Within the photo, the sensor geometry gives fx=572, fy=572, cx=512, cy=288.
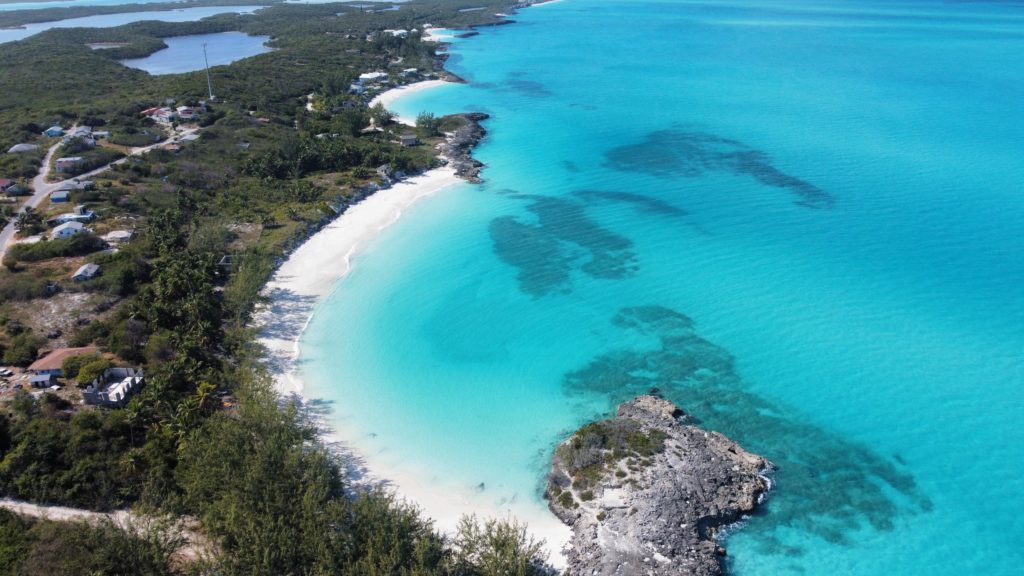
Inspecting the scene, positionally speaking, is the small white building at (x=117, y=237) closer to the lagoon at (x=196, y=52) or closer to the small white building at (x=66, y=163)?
the small white building at (x=66, y=163)

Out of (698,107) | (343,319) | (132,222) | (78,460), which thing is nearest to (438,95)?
(698,107)

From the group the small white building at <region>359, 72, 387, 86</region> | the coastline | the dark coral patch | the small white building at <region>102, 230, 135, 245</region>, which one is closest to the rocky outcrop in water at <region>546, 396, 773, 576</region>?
the coastline

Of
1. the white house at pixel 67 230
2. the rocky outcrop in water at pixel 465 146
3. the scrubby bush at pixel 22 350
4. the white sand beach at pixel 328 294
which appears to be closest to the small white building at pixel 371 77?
the rocky outcrop in water at pixel 465 146

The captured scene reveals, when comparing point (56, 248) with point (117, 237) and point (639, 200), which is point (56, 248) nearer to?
point (117, 237)

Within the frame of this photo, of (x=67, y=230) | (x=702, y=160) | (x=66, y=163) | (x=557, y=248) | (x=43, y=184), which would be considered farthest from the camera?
(x=702, y=160)

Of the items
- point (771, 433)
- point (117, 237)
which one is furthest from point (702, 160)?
point (117, 237)

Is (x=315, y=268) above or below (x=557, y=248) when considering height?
below
